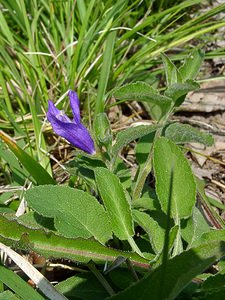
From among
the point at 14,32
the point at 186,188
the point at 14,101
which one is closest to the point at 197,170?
the point at 186,188

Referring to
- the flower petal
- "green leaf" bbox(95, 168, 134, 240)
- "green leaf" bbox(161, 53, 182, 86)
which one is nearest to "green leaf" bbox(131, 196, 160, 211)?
"green leaf" bbox(95, 168, 134, 240)

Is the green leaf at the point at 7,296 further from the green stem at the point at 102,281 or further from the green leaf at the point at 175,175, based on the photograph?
the green leaf at the point at 175,175

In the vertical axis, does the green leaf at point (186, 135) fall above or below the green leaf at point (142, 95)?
below

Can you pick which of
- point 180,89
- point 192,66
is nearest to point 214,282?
point 180,89

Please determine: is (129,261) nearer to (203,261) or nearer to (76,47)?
(203,261)

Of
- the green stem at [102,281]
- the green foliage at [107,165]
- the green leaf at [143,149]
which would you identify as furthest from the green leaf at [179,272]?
the green leaf at [143,149]

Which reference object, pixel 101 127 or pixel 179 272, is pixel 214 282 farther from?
pixel 101 127
